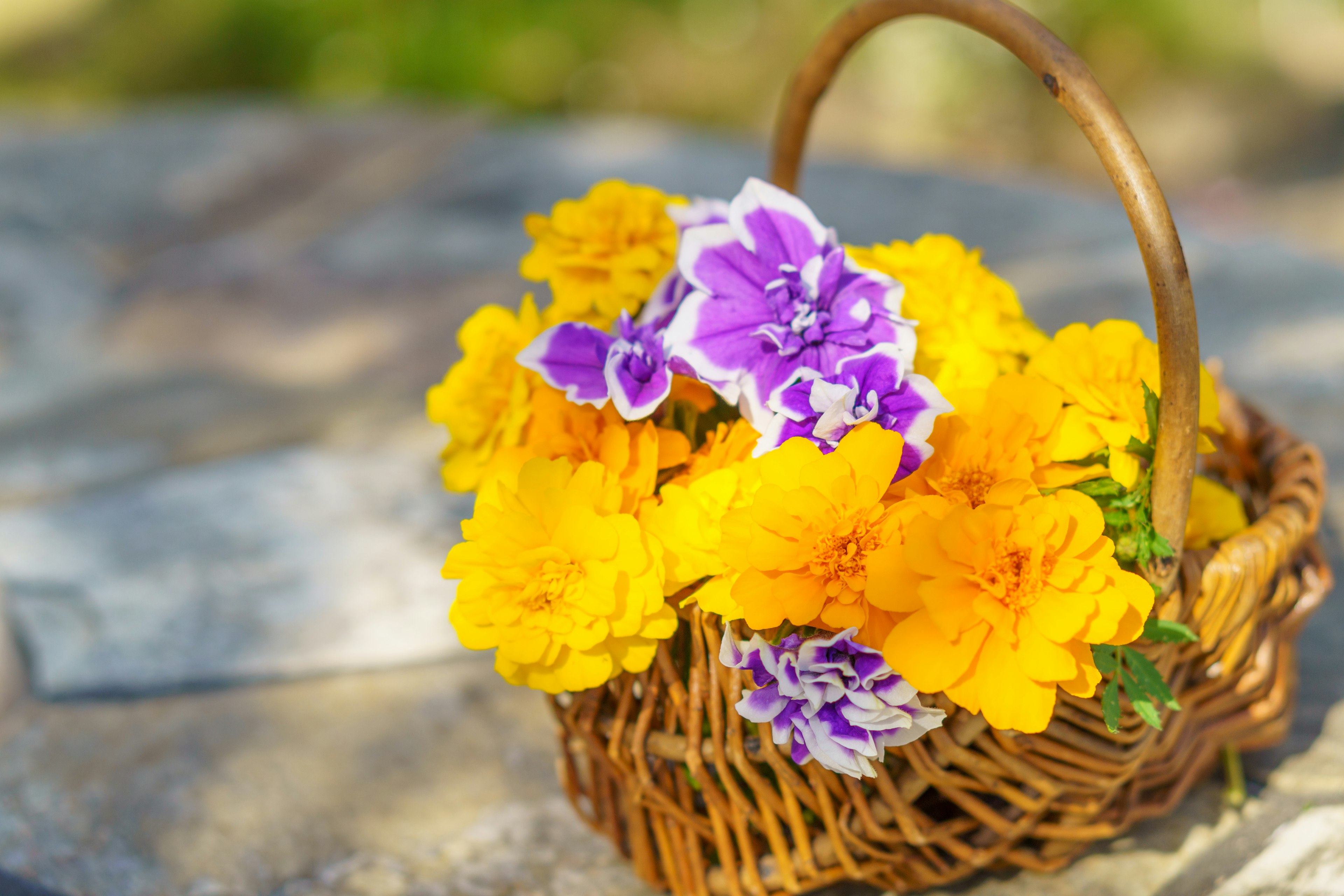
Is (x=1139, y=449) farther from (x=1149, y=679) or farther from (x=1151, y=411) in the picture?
(x=1149, y=679)

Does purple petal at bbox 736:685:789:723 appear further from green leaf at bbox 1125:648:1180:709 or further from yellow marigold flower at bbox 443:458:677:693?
green leaf at bbox 1125:648:1180:709

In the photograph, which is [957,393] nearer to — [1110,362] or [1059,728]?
[1110,362]

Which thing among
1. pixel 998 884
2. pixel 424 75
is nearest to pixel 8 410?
pixel 998 884

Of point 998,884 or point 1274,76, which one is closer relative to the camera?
point 998,884

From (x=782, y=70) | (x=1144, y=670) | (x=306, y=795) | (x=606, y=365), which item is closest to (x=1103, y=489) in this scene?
(x=1144, y=670)

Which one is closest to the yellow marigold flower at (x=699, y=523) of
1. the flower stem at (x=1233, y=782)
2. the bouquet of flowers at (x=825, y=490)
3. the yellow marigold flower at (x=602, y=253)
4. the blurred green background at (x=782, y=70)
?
the bouquet of flowers at (x=825, y=490)

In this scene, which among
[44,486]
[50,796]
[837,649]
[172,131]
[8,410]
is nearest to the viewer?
[837,649]

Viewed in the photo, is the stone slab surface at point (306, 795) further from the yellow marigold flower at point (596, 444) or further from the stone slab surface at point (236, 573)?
the yellow marigold flower at point (596, 444)
